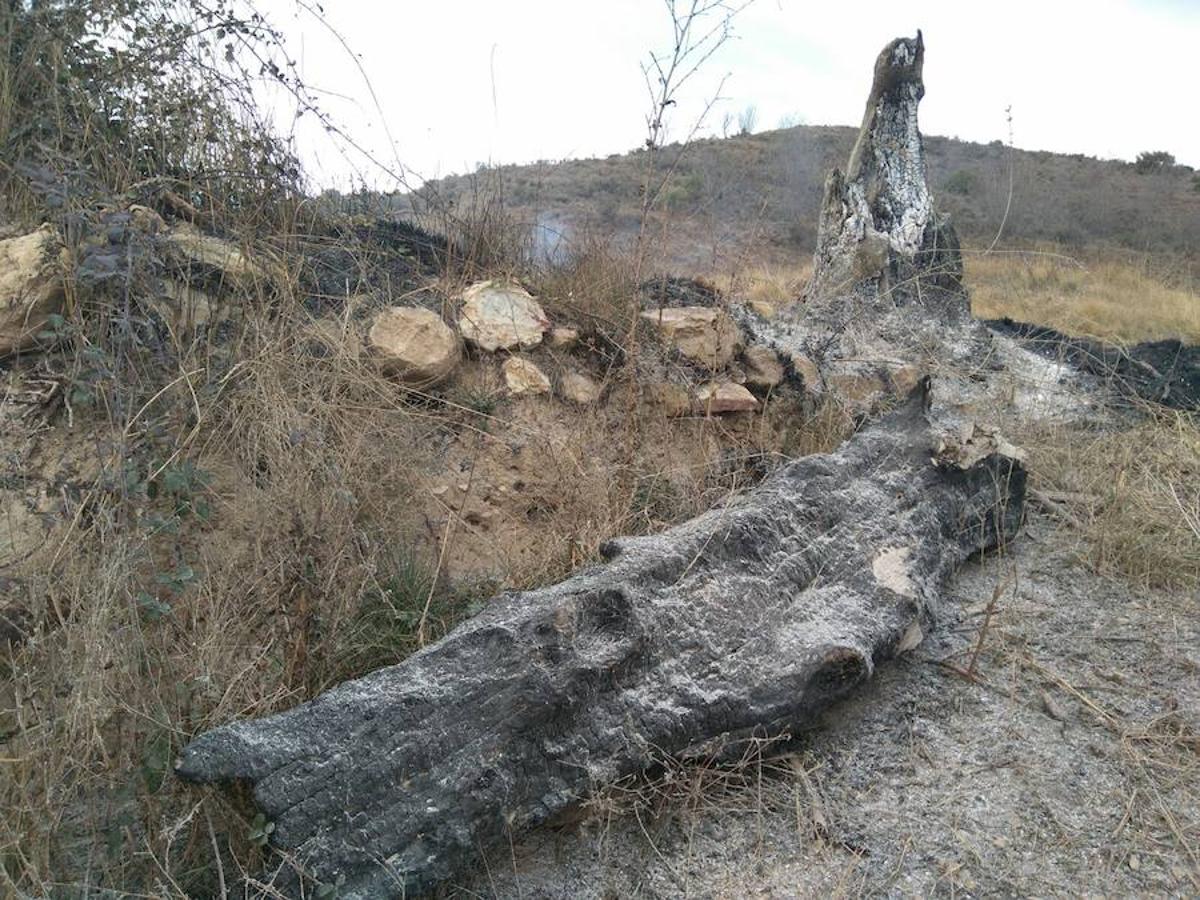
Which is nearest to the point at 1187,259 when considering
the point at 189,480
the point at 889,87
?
the point at 889,87

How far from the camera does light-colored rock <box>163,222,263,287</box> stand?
11.6 ft

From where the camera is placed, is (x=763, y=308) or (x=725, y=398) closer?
(x=725, y=398)

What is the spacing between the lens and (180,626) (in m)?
2.55

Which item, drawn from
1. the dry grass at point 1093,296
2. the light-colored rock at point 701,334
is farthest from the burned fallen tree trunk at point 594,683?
the dry grass at point 1093,296

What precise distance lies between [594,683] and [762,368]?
2519mm

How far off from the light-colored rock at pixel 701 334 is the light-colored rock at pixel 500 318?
0.55 meters

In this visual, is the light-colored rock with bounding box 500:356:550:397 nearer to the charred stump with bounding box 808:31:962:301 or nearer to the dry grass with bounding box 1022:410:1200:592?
the dry grass with bounding box 1022:410:1200:592

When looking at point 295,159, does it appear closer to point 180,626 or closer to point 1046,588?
point 180,626

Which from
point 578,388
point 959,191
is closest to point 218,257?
point 578,388

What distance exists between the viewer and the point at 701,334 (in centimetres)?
442

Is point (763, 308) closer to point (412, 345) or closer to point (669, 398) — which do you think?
point (669, 398)

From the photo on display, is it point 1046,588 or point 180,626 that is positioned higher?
point 180,626

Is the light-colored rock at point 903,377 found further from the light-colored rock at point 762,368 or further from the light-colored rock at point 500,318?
the light-colored rock at point 500,318

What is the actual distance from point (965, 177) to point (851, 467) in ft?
72.5
